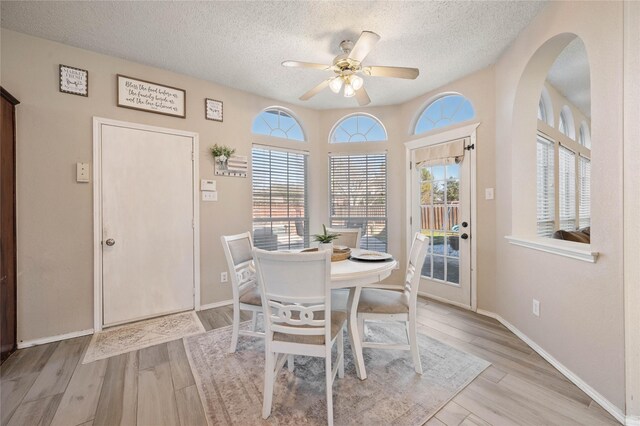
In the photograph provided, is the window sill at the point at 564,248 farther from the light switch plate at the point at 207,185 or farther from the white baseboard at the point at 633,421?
the light switch plate at the point at 207,185

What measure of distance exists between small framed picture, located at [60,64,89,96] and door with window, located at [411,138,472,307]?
373 centimetres

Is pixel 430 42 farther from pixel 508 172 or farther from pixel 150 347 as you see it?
pixel 150 347

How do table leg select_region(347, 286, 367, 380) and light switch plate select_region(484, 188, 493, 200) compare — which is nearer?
table leg select_region(347, 286, 367, 380)

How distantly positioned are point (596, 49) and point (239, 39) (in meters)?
2.59

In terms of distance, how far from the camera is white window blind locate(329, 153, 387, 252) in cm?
394

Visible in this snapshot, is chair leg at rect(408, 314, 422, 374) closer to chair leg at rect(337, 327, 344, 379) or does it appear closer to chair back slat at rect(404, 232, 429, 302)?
chair back slat at rect(404, 232, 429, 302)

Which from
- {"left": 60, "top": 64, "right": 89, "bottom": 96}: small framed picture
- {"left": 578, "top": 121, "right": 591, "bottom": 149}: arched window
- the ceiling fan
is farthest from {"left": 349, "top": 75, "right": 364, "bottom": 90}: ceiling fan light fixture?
Answer: {"left": 578, "top": 121, "right": 591, "bottom": 149}: arched window

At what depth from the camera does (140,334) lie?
2.47m

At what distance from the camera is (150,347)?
2246 mm

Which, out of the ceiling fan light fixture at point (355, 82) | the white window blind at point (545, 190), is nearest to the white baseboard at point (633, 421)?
the white window blind at point (545, 190)

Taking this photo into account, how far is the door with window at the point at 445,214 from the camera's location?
10.2ft

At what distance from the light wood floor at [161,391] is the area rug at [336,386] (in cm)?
8

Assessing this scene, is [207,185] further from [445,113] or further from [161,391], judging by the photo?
[445,113]

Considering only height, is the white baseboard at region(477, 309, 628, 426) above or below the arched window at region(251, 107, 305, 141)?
below
